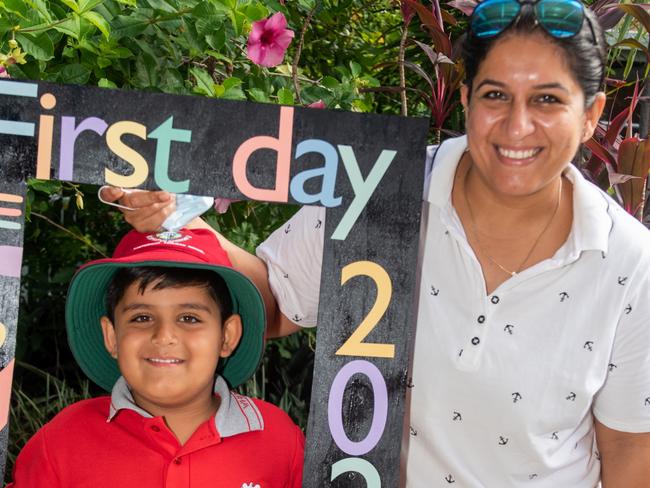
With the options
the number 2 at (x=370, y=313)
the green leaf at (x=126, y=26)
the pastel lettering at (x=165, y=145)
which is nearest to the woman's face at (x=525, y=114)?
the number 2 at (x=370, y=313)

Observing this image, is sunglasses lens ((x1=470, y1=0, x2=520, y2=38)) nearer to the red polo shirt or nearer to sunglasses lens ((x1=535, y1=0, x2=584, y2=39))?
sunglasses lens ((x1=535, y1=0, x2=584, y2=39))

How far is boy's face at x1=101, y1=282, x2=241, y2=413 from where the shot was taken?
68.3 inches

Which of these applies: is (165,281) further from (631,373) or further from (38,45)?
(631,373)

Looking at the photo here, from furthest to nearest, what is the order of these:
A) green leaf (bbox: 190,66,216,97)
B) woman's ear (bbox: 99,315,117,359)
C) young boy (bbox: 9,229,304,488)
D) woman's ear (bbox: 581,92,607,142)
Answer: green leaf (bbox: 190,66,216,97) < woman's ear (bbox: 99,315,117,359) < young boy (bbox: 9,229,304,488) < woman's ear (bbox: 581,92,607,142)

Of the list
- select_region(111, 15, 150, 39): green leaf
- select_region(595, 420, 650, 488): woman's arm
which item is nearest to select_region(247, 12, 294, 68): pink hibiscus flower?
select_region(111, 15, 150, 39): green leaf

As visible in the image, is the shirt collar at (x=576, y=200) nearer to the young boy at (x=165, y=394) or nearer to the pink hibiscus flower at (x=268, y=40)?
the young boy at (x=165, y=394)

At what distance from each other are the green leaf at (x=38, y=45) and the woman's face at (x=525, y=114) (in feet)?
2.97

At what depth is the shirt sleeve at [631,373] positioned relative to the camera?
1671 millimetres

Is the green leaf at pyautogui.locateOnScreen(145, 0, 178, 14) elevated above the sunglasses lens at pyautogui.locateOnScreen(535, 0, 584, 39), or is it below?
above

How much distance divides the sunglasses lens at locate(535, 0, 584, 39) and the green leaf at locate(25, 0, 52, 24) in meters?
1.01

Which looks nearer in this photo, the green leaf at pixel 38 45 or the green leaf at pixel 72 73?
the green leaf at pixel 38 45

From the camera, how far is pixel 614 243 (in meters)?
1.69

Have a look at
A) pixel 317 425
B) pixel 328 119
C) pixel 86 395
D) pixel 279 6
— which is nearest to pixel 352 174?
pixel 328 119

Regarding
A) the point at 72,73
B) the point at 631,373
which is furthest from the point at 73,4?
the point at 631,373
